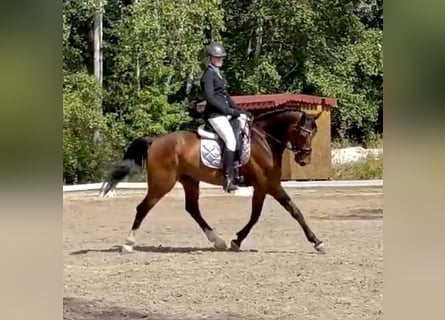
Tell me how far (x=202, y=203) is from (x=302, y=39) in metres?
5.33

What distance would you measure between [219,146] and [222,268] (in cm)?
84

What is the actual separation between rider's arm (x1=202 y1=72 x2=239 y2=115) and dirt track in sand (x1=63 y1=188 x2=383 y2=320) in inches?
37.6

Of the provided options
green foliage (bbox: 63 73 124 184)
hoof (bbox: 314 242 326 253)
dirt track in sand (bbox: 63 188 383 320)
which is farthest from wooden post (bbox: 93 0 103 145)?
hoof (bbox: 314 242 326 253)

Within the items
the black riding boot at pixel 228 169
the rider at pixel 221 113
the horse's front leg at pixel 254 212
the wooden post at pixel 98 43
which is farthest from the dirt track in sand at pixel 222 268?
the wooden post at pixel 98 43

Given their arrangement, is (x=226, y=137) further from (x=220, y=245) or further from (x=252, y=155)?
(x=220, y=245)

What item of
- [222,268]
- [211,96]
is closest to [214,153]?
[211,96]

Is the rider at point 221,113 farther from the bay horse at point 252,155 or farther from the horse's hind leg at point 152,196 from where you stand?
the horse's hind leg at point 152,196

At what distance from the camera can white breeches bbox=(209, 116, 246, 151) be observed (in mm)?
5301

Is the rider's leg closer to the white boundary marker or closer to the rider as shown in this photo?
the rider

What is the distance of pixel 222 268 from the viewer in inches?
196
